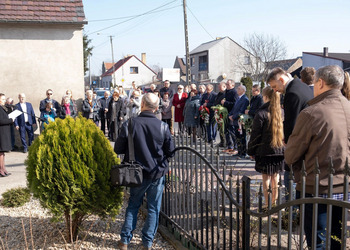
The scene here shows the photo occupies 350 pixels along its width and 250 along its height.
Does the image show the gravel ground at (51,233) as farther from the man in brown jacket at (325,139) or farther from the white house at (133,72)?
the white house at (133,72)

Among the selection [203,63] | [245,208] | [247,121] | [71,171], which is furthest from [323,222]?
[203,63]

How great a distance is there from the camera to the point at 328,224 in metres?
2.50

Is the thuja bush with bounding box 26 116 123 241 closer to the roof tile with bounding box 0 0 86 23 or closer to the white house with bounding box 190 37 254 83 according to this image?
the roof tile with bounding box 0 0 86 23

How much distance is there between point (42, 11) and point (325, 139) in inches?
474

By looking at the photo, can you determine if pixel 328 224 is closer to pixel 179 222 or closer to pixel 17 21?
pixel 179 222

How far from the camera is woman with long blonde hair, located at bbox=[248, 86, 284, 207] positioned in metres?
5.00

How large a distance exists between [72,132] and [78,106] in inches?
369

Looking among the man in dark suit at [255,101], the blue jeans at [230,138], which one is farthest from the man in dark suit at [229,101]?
the man in dark suit at [255,101]

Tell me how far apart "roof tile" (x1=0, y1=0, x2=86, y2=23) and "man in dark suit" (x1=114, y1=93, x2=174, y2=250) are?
9473mm

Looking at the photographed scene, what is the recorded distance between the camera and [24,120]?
1219cm

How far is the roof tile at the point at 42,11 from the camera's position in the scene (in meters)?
12.5

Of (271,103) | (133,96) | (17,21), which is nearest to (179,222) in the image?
(271,103)

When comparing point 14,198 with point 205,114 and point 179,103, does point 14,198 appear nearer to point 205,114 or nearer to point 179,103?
A: point 205,114

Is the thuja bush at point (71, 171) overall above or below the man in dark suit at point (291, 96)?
below
